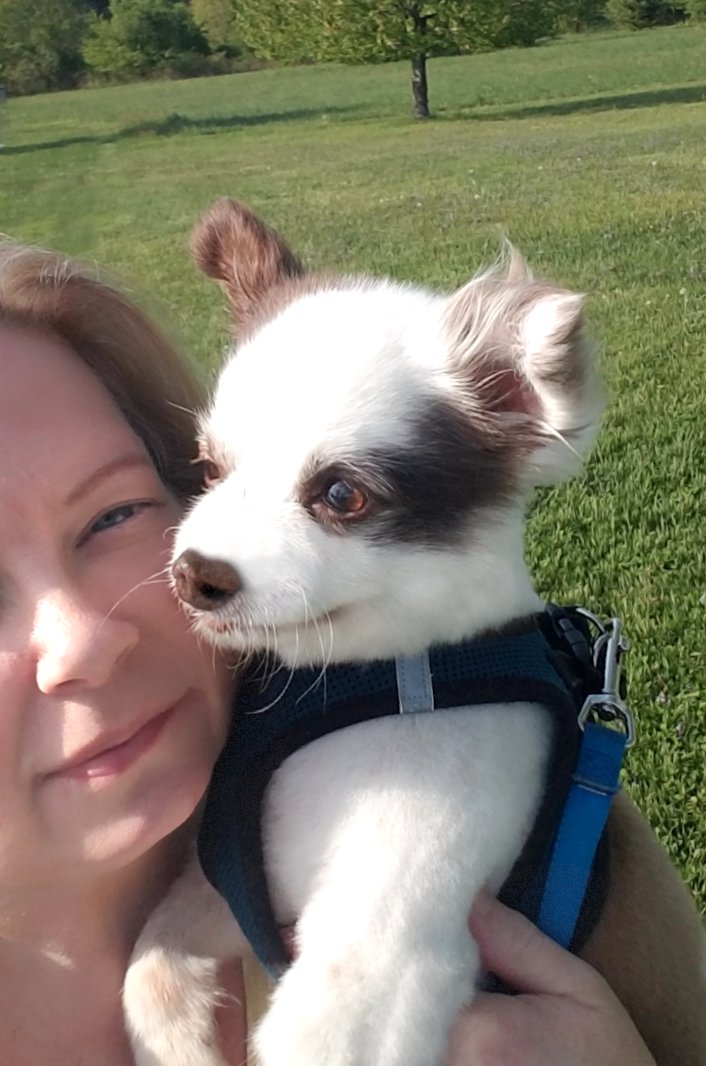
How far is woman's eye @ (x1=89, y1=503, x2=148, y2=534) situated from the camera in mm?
1675

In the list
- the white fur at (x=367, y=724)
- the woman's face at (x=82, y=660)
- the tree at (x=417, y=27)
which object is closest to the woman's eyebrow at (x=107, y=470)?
the woman's face at (x=82, y=660)

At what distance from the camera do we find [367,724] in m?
1.63

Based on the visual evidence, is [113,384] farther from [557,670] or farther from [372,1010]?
[372,1010]

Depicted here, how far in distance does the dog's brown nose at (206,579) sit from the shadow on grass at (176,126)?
92.2ft

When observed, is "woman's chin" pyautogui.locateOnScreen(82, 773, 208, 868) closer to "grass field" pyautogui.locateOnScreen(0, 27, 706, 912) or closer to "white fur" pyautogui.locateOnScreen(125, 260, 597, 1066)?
"white fur" pyautogui.locateOnScreen(125, 260, 597, 1066)

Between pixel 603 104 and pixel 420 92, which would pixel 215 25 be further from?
pixel 603 104

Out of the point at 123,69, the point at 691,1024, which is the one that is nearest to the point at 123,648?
the point at 691,1024

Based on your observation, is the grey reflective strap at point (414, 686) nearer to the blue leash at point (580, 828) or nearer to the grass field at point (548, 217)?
the blue leash at point (580, 828)

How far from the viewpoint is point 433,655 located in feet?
5.44

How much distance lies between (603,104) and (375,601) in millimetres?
25123

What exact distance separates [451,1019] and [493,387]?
0.86 metres

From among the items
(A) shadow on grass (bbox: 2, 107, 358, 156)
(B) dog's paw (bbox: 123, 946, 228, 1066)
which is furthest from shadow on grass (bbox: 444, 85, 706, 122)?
(B) dog's paw (bbox: 123, 946, 228, 1066)

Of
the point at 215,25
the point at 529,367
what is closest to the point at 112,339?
the point at 529,367

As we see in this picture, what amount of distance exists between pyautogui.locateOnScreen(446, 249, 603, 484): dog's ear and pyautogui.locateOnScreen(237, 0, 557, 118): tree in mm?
26472
